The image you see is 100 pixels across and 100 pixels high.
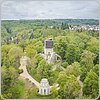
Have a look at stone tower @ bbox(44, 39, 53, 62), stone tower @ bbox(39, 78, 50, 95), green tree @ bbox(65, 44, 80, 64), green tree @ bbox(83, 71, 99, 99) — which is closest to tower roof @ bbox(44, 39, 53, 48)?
stone tower @ bbox(44, 39, 53, 62)

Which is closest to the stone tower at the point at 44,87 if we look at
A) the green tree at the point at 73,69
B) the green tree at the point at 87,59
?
the green tree at the point at 73,69

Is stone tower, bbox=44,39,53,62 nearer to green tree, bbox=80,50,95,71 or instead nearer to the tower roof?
the tower roof

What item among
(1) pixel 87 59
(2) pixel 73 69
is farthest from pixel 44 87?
(1) pixel 87 59

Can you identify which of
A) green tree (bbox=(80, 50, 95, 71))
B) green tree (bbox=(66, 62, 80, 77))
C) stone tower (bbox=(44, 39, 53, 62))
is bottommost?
green tree (bbox=(66, 62, 80, 77))

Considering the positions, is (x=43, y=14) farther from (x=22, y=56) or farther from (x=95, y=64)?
(x=95, y=64)

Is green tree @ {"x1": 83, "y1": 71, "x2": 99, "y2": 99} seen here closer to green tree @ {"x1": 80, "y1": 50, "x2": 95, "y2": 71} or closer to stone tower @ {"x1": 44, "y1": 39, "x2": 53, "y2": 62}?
green tree @ {"x1": 80, "y1": 50, "x2": 95, "y2": 71}

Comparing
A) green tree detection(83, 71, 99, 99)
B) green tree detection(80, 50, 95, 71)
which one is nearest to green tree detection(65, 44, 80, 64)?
green tree detection(80, 50, 95, 71)

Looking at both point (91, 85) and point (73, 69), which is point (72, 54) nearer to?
point (73, 69)

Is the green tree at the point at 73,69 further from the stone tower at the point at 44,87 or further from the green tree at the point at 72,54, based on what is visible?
the stone tower at the point at 44,87

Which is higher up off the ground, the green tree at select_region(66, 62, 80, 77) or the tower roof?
the tower roof

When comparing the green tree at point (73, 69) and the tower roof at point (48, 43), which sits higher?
the tower roof at point (48, 43)
